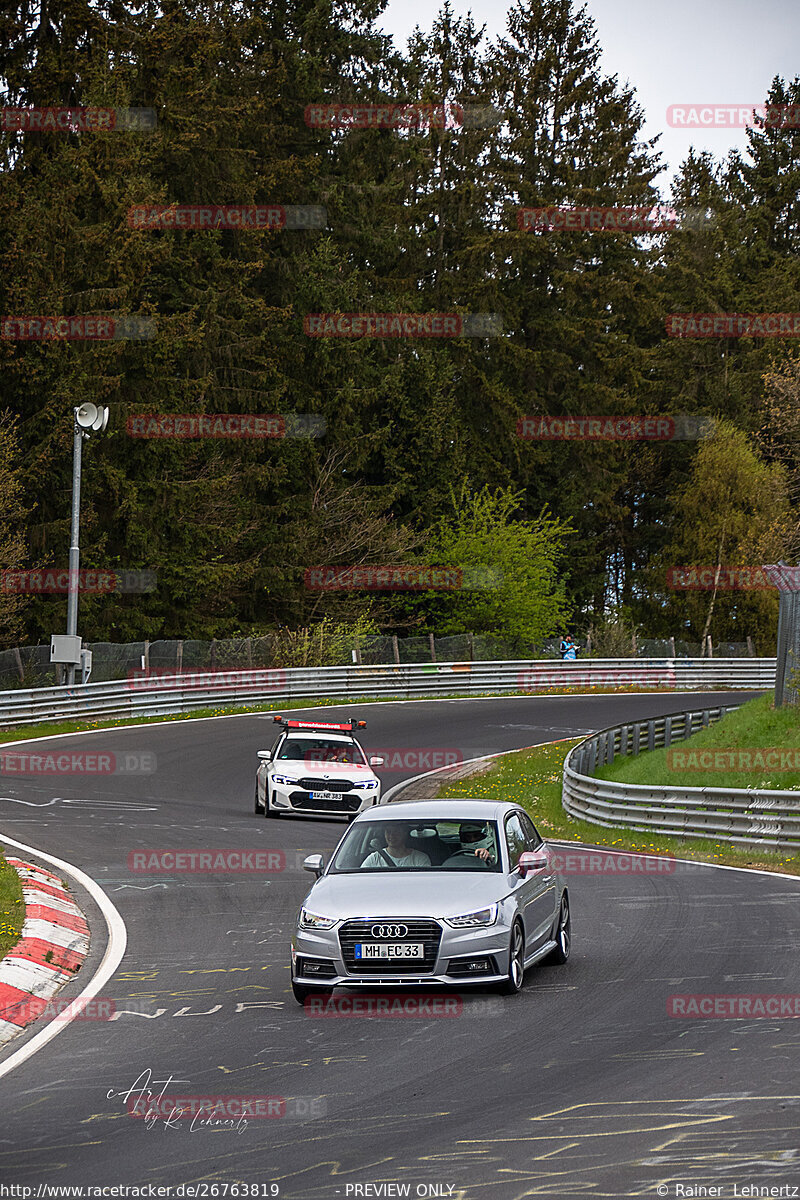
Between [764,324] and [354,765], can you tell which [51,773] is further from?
[764,324]

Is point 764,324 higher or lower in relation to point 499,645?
higher

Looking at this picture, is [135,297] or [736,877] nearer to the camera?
[736,877]

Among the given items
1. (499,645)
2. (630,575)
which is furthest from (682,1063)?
(630,575)

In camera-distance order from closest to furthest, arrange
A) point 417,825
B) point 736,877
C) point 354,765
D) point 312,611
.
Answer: point 417,825 → point 736,877 → point 354,765 → point 312,611

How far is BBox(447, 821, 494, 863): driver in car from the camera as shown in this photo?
11094 mm

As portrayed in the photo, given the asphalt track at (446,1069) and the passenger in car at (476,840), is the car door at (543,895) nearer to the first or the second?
the asphalt track at (446,1069)

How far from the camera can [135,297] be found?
52.7 meters

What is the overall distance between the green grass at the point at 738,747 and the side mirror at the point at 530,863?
42.5 ft

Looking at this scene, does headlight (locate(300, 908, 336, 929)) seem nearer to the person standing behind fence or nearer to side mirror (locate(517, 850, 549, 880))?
side mirror (locate(517, 850, 549, 880))

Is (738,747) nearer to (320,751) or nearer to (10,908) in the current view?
(320,751)

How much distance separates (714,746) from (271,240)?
134 feet

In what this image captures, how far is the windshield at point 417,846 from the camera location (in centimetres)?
1110

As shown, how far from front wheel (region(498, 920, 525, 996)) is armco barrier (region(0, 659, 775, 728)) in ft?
91.6

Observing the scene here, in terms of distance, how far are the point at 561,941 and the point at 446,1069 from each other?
12.6 ft
